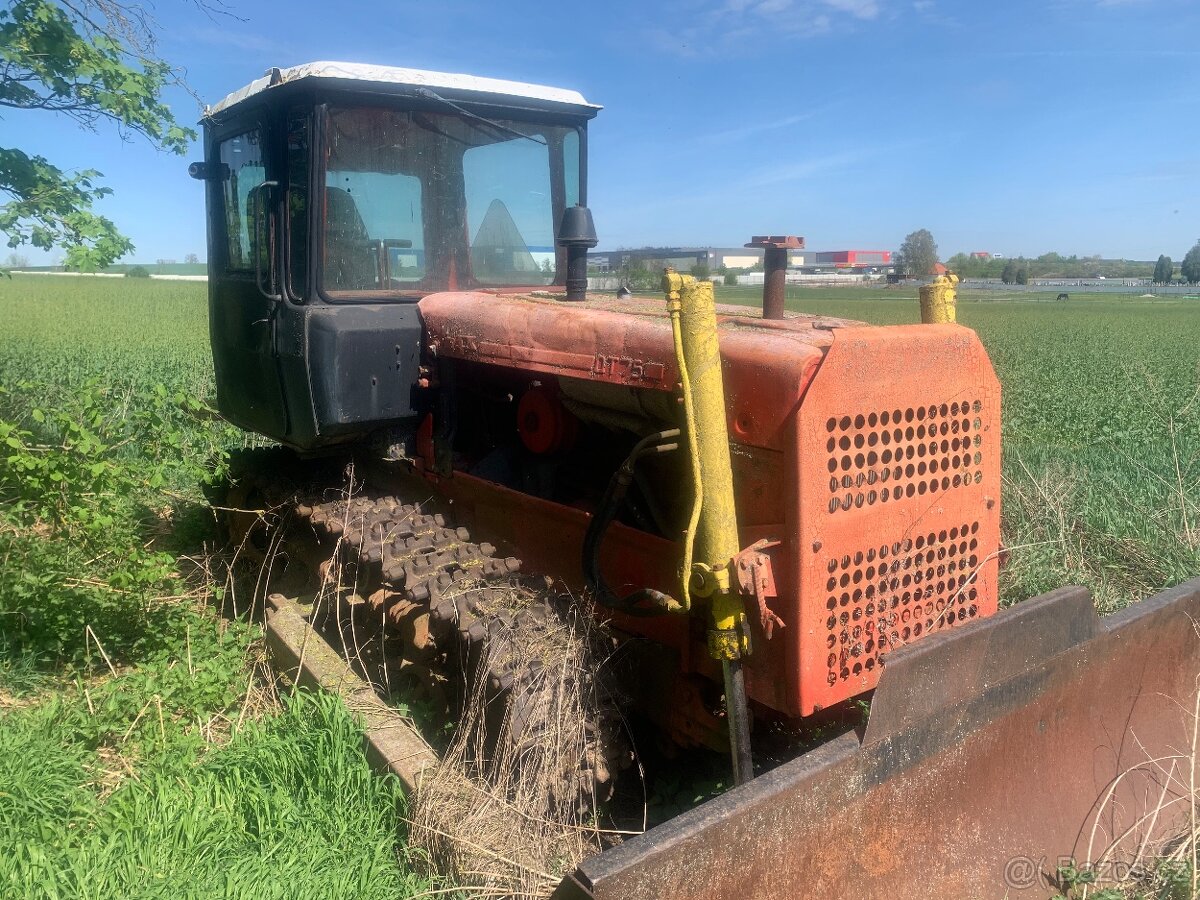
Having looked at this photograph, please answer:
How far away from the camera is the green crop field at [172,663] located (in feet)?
9.32

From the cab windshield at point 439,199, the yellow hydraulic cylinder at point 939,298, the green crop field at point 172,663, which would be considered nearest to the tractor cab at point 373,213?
the cab windshield at point 439,199

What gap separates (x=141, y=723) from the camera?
374cm

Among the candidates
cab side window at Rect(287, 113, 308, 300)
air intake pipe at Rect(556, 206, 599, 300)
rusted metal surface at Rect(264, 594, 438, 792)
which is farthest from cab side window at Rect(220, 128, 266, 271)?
rusted metal surface at Rect(264, 594, 438, 792)

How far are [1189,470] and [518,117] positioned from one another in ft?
15.9

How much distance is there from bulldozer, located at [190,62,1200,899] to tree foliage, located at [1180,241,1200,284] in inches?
2620

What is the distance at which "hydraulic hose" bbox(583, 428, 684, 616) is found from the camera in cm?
277

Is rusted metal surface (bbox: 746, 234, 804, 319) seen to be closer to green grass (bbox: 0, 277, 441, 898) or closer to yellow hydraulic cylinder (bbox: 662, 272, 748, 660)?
yellow hydraulic cylinder (bbox: 662, 272, 748, 660)

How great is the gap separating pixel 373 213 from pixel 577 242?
908 millimetres

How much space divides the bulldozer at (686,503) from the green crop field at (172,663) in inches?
23.0

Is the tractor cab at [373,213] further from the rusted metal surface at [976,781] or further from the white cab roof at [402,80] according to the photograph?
the rusted metal surface at [976,781]

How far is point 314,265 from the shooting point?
12.5ft

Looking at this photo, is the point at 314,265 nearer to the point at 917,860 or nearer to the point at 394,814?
the point at 394,814

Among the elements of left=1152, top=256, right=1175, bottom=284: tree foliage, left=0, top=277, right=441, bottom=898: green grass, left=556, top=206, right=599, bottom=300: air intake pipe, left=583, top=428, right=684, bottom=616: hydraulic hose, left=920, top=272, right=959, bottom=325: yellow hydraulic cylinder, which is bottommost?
left=0, top=277, right=441, bottom=898: green grass

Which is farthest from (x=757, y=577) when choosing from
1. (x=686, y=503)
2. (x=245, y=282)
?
(x=245, y=282)
